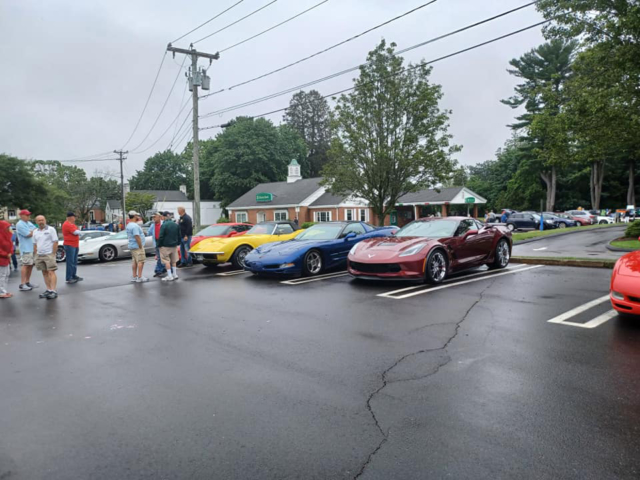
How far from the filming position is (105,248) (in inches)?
665

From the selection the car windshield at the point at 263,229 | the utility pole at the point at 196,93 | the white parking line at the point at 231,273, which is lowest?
the white parking line at the point at 231,273

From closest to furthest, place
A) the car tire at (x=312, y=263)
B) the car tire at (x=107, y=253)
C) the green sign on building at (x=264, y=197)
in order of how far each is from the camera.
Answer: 1. the car tire at (x=312, y=263)
2. the car tire at (x=107, y=253)
3. the green sign on building at (x=264, y=197)

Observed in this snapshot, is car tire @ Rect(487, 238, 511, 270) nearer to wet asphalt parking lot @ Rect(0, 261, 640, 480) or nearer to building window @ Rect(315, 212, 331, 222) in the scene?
wet asphalt parking lot @ Rect(0, 261, 640, 480)

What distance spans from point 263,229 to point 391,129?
8721 mm

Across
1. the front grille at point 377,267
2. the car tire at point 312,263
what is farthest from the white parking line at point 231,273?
the front grille at point 377,267

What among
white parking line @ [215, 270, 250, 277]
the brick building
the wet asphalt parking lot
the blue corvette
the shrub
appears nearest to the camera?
the wet asphalt parking lot

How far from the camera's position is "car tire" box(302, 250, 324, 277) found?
33.6ft

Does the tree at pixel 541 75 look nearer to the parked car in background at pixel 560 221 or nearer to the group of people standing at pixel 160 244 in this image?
the parked car in background at pixel 560 221

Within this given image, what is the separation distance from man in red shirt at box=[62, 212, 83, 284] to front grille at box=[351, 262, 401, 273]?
691 cm

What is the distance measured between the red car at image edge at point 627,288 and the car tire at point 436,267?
3.23 metres

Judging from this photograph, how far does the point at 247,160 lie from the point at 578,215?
3984 centimetres

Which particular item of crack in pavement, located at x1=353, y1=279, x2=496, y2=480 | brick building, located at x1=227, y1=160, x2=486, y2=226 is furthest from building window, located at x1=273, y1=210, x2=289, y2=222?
crack in pavement, located at x1=353, y1=279, x2=496, y2=480

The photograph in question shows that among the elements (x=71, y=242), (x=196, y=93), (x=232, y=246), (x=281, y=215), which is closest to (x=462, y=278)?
(x=232, y=246)

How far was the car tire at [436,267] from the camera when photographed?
8.52 metres
